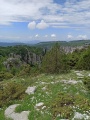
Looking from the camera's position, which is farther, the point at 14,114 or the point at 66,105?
the point at 14,114

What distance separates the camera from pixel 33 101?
58.1 ft

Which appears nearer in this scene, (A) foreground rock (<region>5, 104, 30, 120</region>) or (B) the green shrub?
(B) the green shrub

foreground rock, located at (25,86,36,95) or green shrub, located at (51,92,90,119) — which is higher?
green shrub, located at (51,92,90,119)

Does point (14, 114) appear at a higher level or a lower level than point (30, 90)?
lower

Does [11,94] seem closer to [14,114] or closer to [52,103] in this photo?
[14,114]

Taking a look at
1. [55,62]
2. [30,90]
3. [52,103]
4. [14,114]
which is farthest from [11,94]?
[55,62]

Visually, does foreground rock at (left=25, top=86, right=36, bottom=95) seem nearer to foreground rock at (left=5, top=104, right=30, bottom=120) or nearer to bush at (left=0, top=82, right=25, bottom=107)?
bush at (left=0, top=82, right=25, bottom=107)

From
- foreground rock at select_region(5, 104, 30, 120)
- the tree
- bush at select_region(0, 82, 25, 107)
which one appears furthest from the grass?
the tree

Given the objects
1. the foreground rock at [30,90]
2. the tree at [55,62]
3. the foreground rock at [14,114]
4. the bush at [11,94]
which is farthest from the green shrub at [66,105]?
the tree at [55,62]

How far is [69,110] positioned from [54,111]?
1045 mm

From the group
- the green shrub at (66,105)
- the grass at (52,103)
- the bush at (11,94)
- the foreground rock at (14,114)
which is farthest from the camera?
the bush at (11,94)

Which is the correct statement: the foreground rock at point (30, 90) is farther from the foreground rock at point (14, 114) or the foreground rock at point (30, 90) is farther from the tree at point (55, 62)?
the tree at point (55, 62)

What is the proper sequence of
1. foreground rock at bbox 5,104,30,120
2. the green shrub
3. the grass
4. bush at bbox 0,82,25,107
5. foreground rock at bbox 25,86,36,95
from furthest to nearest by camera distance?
foreground rock at bbox 25,86,36,95
bush at bbox 0,82,25,107
foreground rock at bbox 5,104,30,120
the grass
the green shrub

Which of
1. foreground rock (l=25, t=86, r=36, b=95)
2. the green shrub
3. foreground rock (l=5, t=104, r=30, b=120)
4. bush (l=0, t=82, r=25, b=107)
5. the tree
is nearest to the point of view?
the green shrub
